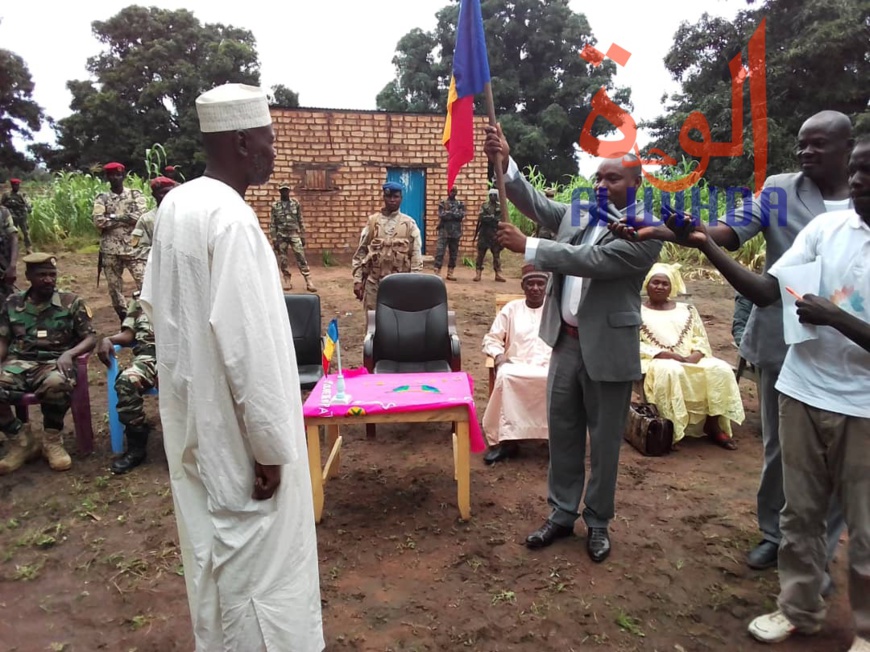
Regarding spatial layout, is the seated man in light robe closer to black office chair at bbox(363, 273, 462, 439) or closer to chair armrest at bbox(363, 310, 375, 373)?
black office chair at bbox(363, 273, 462, 439)

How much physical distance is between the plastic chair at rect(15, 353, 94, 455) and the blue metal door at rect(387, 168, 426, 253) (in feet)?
29.1

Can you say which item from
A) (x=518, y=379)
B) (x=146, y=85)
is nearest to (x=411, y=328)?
(x=518, y=379)

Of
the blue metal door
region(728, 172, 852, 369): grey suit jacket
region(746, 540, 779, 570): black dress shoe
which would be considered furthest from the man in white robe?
the blue metal door

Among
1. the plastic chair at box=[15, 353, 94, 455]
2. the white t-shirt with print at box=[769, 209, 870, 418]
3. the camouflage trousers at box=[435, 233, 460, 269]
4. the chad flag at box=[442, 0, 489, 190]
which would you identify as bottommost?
the plastic chair at box=[15, 353, 94, 455]

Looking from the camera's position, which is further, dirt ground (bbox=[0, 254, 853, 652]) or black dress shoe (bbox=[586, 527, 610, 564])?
black dress shoe (bbox=[586, 527, 610, 564])

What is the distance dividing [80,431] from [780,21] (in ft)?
60.1

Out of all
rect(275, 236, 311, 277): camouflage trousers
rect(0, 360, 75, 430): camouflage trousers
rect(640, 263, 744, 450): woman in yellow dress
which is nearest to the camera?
rect(0, 360, 75, 430): camouflage trousers

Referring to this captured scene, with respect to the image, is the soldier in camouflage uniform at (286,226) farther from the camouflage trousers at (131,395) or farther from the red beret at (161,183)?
the camouflage trousers at (131,395)

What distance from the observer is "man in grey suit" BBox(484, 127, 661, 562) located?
108 inches

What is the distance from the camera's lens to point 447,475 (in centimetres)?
413

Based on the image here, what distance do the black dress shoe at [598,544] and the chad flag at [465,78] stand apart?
186 centimetres

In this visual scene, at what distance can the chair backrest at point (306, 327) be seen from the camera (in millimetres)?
5031

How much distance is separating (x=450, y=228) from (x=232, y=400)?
9812mm

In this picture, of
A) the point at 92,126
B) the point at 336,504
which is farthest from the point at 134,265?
the point at 92,126
